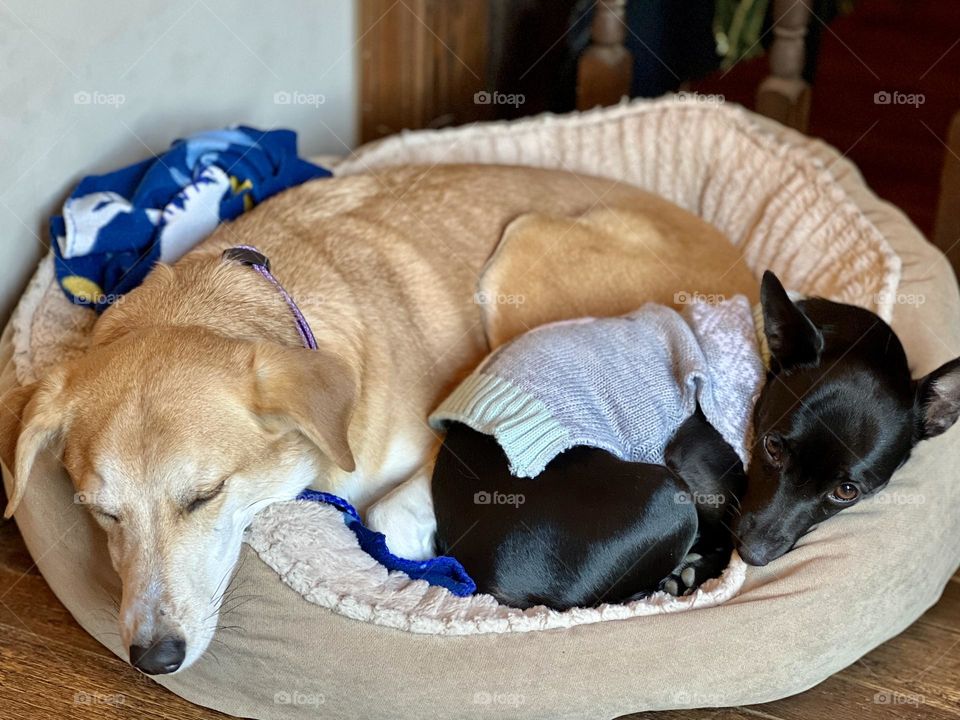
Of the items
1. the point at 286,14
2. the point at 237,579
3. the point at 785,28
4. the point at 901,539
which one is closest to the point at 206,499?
the point at 237,579

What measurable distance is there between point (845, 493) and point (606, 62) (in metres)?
2.34

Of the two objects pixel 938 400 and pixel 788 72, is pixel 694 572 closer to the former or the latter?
pixel 938 400

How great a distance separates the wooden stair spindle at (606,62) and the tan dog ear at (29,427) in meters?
2.66

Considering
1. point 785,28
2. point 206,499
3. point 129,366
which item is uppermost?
point 785,28

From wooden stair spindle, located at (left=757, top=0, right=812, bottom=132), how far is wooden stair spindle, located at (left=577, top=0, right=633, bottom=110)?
537mm

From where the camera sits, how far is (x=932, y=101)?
5.45 metres

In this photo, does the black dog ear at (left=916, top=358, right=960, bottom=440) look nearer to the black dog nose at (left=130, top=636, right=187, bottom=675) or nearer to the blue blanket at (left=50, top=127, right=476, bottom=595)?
the black dog nose at (left=130, top=636, right=187, bottom=675)

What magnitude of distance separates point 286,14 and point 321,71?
12.8 inches

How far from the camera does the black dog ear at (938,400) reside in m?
2.25

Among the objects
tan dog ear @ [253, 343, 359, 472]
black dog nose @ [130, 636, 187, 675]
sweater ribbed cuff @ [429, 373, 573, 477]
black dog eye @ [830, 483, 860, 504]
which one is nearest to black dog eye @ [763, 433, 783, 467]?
black dog eye @ [830, 483, 860, 504]

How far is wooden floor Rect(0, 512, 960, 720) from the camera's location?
2297 millimetres

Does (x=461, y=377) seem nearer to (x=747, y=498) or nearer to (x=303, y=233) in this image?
(x=303, y=233)

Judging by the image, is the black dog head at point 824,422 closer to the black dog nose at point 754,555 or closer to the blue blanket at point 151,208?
the black dog nose at point 754,555

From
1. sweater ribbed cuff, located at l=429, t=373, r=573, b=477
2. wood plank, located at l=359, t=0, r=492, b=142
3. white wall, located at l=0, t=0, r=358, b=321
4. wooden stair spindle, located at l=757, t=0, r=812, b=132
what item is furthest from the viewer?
wood plank, located at l=359, t=0, r=492, b=142
